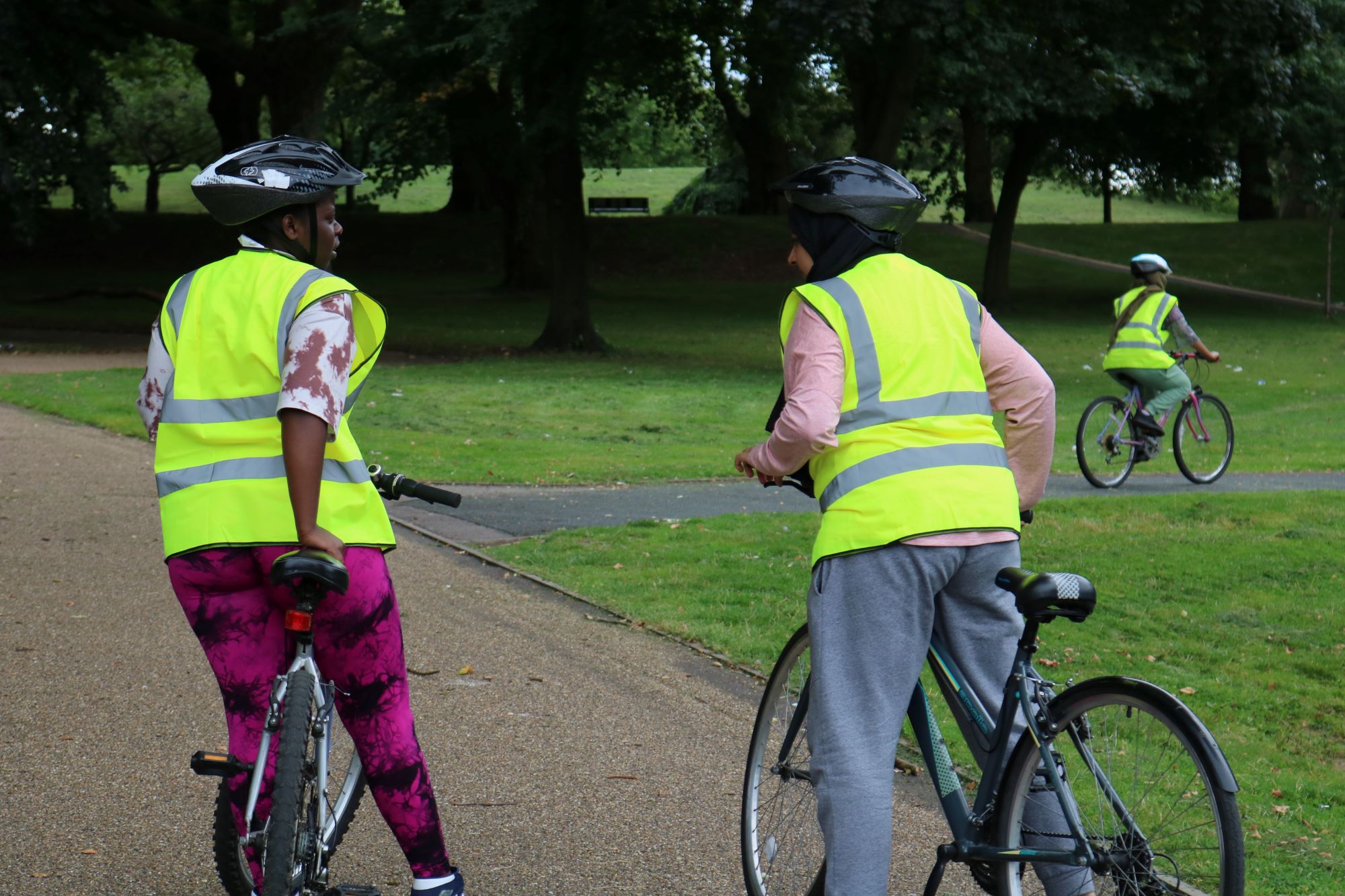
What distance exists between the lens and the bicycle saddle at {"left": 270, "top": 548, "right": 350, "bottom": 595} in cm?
287

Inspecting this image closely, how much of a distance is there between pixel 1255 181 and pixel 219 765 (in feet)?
157

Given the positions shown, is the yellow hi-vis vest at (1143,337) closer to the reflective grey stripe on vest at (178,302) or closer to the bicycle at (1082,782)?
the bicycle at (1082,782)

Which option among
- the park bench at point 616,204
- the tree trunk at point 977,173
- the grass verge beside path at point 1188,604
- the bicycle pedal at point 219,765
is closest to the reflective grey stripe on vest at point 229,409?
the bicycle pedal at point 219,765

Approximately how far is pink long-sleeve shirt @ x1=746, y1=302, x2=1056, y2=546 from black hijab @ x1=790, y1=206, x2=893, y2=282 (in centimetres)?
14

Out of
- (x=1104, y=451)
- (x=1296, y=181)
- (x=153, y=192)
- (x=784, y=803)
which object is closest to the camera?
(x=784, y=803)

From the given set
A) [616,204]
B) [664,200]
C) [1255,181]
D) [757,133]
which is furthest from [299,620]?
[664,200]

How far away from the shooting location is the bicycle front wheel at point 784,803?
3.67m

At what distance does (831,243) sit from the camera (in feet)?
10.5

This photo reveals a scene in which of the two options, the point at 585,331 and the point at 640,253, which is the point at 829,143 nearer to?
the point at 640,253

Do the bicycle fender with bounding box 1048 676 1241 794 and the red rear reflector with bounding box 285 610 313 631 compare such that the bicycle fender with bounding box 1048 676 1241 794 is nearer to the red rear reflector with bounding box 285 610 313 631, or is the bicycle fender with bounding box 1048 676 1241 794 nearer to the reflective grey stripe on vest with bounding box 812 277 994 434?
the reflective grey stripe on vest with bounding box 812 277 994 434

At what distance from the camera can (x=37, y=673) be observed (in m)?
5.84

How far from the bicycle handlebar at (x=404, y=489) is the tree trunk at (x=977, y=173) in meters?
36.5

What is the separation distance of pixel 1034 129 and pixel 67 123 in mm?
20568

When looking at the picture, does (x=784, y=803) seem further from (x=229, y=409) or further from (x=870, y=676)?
(x=229, y=409)
